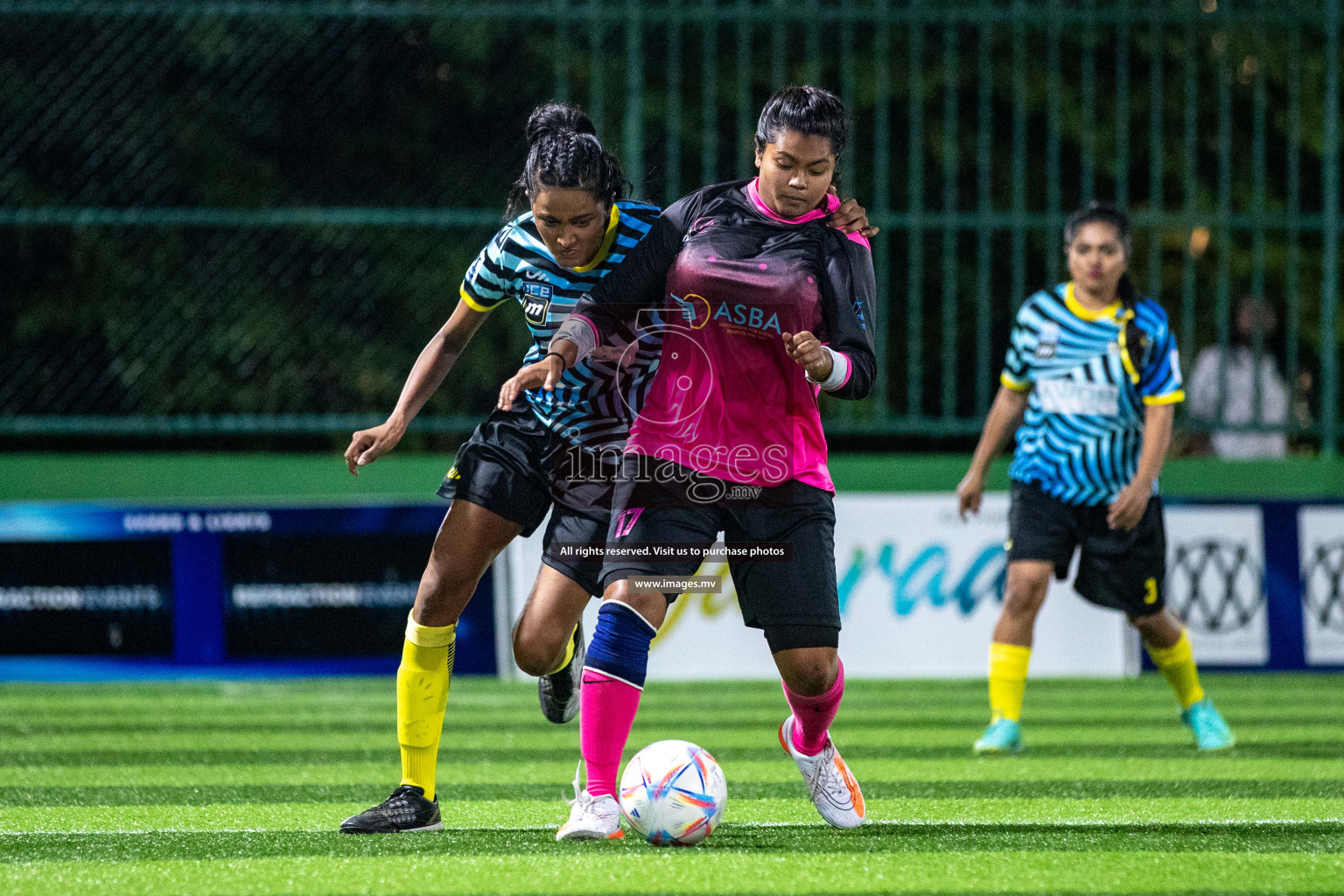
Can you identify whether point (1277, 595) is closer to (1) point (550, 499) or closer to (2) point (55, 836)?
(1) point (550, 499)

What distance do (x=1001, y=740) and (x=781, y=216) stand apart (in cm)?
280

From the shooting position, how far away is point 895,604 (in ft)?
30.9

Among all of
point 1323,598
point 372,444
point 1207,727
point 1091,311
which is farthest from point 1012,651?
point 1323,598

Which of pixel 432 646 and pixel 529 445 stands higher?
pixel 529 445

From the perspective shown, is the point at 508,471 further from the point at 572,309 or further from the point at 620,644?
the point at 620,644

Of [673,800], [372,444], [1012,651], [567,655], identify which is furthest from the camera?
[1012,651]

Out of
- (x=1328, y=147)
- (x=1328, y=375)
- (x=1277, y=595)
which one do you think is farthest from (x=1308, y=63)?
(x=1277, y=595)

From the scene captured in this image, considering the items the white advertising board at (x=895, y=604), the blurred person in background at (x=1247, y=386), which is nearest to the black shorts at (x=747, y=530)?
the white advertising board at (x=895, y=604)

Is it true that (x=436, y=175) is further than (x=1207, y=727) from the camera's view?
Yes

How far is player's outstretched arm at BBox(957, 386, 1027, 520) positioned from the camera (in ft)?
21.4

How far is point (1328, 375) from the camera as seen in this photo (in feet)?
34.6

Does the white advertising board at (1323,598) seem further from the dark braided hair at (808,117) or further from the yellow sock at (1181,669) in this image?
the dark braided hair at (808,117)

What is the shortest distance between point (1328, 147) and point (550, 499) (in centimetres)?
754

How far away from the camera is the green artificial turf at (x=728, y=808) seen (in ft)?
12.3
